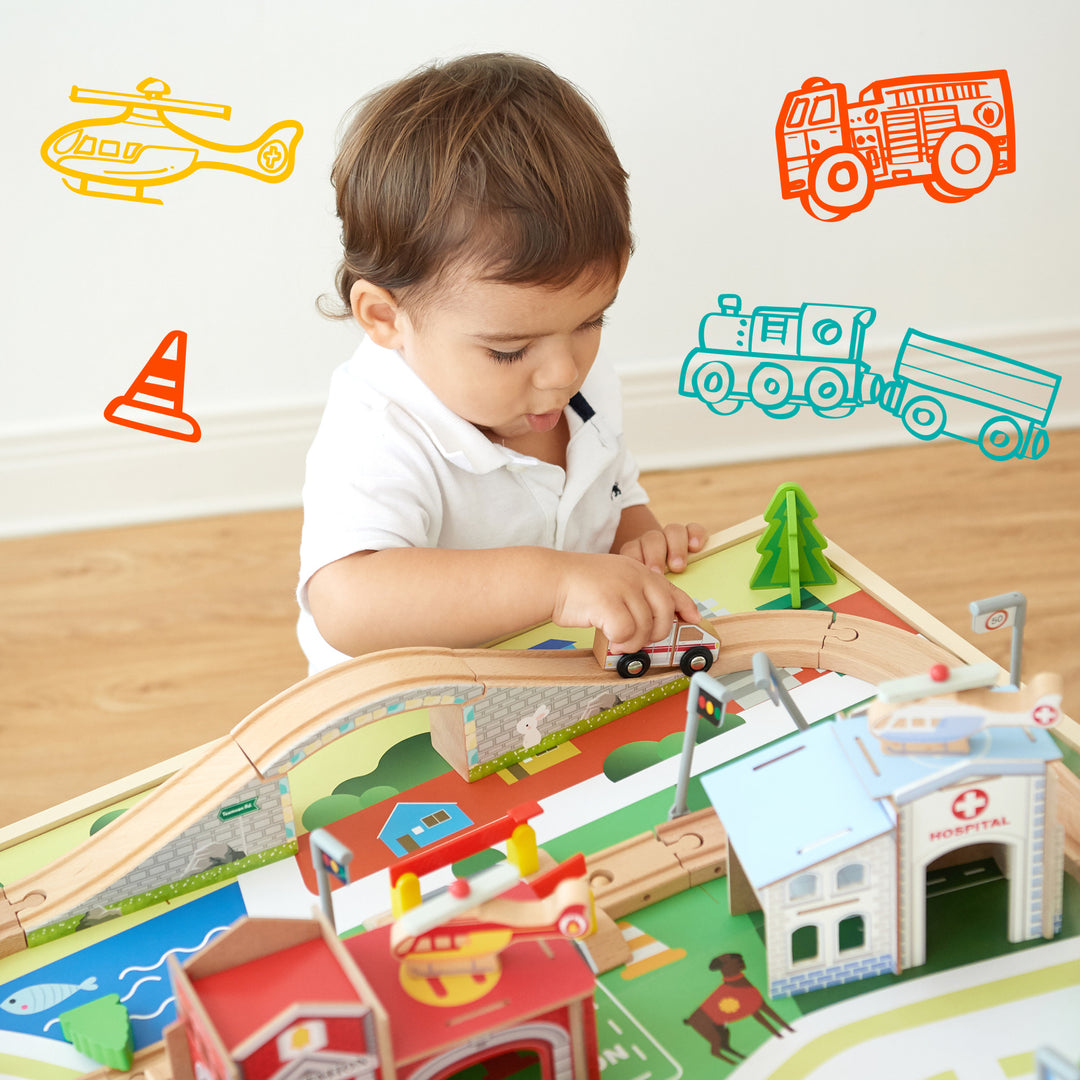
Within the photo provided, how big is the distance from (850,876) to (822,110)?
1410 mm

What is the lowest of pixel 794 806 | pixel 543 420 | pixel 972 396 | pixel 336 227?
pixel 972 396

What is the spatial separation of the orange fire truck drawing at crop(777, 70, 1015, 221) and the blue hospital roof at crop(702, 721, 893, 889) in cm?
134

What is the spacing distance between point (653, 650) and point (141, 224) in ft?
3.97

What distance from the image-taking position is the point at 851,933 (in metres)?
0.62

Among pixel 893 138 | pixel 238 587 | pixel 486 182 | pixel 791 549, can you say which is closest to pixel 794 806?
pixel 791 549

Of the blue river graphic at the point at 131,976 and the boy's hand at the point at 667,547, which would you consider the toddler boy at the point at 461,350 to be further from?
the blue river graphic at the point at 131,976

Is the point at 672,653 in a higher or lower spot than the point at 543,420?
lower

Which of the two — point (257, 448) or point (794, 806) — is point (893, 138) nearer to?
point (257, 448)

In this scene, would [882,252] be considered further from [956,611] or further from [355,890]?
[355,890]

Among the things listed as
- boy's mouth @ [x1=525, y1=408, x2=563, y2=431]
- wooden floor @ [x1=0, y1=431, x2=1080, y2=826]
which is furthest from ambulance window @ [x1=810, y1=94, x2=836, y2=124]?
boy's mouth @ [x1=525, y1=408, x2=563, y2=431]

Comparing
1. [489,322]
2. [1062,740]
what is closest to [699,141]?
[489,322]

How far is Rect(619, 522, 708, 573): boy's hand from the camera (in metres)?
0.96

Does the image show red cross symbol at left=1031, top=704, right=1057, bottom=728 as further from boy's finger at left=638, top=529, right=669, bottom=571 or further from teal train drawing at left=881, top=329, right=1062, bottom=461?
teal train drawing at left=881, top=329, right=1062, bottom=461

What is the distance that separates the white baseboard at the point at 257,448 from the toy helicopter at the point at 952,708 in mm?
1392
